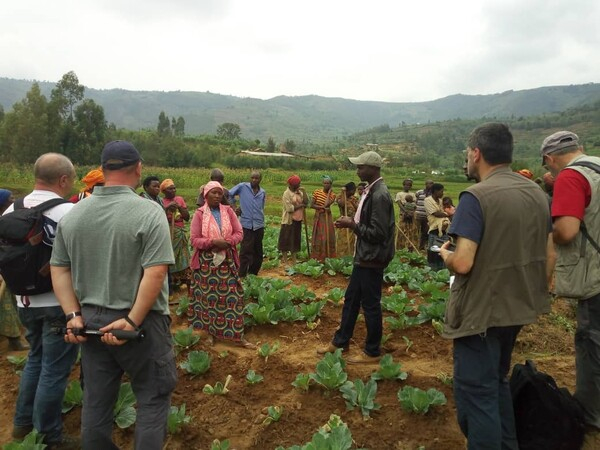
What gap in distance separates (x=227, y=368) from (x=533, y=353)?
3252 mm

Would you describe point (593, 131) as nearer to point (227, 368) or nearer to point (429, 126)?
point (429, 126)

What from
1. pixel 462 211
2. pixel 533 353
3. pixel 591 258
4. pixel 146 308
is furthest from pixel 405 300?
pixel 146 308

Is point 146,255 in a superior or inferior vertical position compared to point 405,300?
superior

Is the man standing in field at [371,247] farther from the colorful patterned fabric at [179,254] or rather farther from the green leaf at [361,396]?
the colorful patterned fabric at [179,254]

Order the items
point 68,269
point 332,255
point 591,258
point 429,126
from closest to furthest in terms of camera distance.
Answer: point 68,269 → point 591,258 → point 332,255 → point 429,126

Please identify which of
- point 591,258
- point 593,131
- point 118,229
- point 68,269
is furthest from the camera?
point 593,131

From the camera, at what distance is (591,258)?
2.94m

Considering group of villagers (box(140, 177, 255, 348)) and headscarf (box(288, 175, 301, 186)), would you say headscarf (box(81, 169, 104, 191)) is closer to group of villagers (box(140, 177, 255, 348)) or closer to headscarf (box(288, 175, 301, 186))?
group of villagers (box(140, 177, 255, 348))

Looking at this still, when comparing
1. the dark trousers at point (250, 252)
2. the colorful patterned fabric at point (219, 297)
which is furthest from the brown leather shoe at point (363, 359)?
the dark trousers at point (250, 252)

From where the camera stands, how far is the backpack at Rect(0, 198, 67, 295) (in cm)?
292

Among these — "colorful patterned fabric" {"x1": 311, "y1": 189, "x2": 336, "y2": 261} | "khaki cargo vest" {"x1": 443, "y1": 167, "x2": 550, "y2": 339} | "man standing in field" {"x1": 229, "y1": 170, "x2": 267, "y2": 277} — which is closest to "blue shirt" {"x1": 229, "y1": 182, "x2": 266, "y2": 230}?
"man standing in field" {"x1": 229, "y1": 170, "x2": 267, "y2": 277}

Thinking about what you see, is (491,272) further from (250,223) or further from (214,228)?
(250,223)

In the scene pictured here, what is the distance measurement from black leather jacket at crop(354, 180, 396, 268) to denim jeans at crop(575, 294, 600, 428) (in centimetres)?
160

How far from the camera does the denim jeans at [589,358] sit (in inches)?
118
